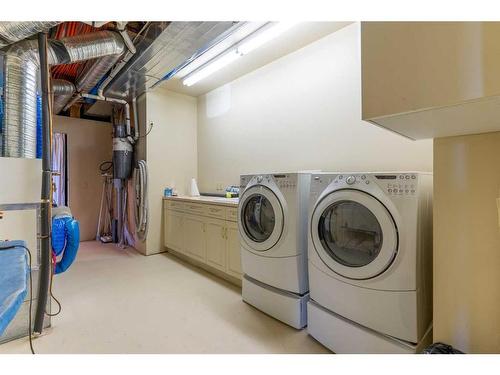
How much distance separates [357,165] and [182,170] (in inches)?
111

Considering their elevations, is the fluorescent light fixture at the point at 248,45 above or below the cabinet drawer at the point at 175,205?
above

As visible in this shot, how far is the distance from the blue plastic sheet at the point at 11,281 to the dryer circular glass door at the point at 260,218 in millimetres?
1494

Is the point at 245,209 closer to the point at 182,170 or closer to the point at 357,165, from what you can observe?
the point at 357,165

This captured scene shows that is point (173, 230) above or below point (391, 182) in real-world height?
below

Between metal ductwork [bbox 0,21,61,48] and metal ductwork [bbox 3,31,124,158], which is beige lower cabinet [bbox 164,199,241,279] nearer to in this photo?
metal ductwork [bbox 3,31,124,158]

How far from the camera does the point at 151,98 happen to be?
12.7ft

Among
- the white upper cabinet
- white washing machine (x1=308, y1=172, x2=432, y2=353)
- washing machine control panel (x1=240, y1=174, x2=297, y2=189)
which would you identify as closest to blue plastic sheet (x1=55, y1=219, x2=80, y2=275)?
washing machine control panel (x1=240, y1=174, x2=297, y2=189)

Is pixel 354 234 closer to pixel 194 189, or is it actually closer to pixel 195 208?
pixel 195 208

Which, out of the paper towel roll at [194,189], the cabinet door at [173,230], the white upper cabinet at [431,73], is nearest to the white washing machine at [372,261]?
the white upper cabinet at [431,73]

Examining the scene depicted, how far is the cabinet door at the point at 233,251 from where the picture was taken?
105 inches

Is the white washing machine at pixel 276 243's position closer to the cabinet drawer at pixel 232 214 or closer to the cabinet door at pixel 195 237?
the cabinet drawer at pixel 232 214

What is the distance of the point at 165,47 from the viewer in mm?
2410

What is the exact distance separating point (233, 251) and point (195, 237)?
30.3 inches

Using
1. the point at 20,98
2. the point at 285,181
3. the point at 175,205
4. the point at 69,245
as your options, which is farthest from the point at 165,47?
the point at 175,205
